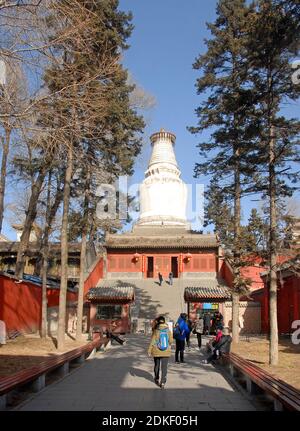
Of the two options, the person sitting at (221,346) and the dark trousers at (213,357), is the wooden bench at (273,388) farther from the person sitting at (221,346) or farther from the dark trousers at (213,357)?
the dark trousers at (213,357)

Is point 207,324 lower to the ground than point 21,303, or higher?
lower

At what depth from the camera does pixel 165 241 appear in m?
36.1

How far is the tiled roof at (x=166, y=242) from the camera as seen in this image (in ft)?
116

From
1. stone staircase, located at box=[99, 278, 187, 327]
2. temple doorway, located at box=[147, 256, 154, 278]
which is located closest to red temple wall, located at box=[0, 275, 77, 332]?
stone staircase, located at box=[99, 278, 187, 327]

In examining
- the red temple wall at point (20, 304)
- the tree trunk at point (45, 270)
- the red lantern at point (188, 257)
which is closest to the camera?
the red temple wall at point (20, 304)

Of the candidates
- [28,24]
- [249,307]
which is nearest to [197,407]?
[28,24]

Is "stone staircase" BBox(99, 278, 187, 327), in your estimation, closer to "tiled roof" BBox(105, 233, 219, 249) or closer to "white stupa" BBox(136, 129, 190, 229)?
"tiled roof" BBox(105, 233, 219, 249)

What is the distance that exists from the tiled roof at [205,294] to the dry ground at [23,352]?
10.6 meters

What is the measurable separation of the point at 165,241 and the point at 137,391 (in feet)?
92.1

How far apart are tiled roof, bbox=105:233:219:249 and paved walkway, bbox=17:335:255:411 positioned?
911 inches

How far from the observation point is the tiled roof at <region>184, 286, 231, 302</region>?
90.2 ft

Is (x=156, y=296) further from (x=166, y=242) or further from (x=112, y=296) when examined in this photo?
(x=166, y=242)

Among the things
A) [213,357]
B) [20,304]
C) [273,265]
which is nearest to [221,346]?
[213,357]

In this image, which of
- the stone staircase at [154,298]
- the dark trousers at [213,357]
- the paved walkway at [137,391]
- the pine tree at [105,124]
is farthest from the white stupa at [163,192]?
the paved walkway at [137,391]
